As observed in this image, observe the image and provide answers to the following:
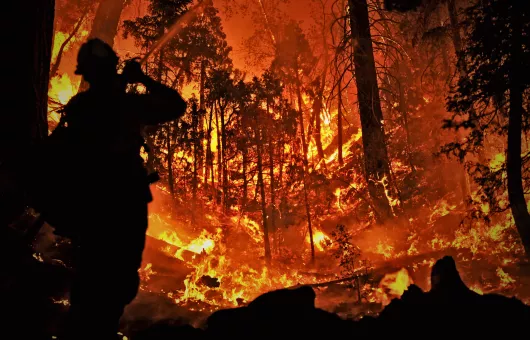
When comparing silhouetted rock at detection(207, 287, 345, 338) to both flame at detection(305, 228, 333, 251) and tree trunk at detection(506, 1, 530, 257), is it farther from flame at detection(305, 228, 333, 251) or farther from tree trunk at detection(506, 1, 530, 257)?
flame at detection(305, 228, 333, 251)

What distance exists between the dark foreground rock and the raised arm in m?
2.01

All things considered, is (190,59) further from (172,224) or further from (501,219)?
(501,219)

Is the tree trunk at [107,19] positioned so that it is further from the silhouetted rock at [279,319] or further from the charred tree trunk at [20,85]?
the silhouetted rock at [279,319]

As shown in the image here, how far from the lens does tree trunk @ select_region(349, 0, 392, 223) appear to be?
32.9 feet

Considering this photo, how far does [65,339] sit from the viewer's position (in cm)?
290

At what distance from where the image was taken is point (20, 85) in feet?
13.9

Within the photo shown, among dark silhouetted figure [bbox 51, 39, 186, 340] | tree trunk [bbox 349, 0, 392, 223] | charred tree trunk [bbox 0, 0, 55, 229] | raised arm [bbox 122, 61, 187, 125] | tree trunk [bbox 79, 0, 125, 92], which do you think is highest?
tree trunk [bbox 79, 0, 125, 92]

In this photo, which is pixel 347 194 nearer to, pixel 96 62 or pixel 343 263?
pixel 343 263

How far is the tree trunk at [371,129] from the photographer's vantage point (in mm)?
10016

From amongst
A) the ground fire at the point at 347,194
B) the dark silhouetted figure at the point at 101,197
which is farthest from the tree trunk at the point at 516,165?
the dark silhouetted figure at the point at 101,197

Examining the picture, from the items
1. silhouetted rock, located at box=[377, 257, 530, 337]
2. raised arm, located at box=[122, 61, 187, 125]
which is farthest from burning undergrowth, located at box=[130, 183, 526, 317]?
raised arm, located at box=[122, 61, 187, 125]

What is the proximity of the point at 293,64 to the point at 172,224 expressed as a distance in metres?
15.4

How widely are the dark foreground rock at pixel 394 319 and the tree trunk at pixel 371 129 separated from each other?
7.32m

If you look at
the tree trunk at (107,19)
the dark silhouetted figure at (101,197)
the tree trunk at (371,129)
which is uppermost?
the tree trunk at (107,19)
